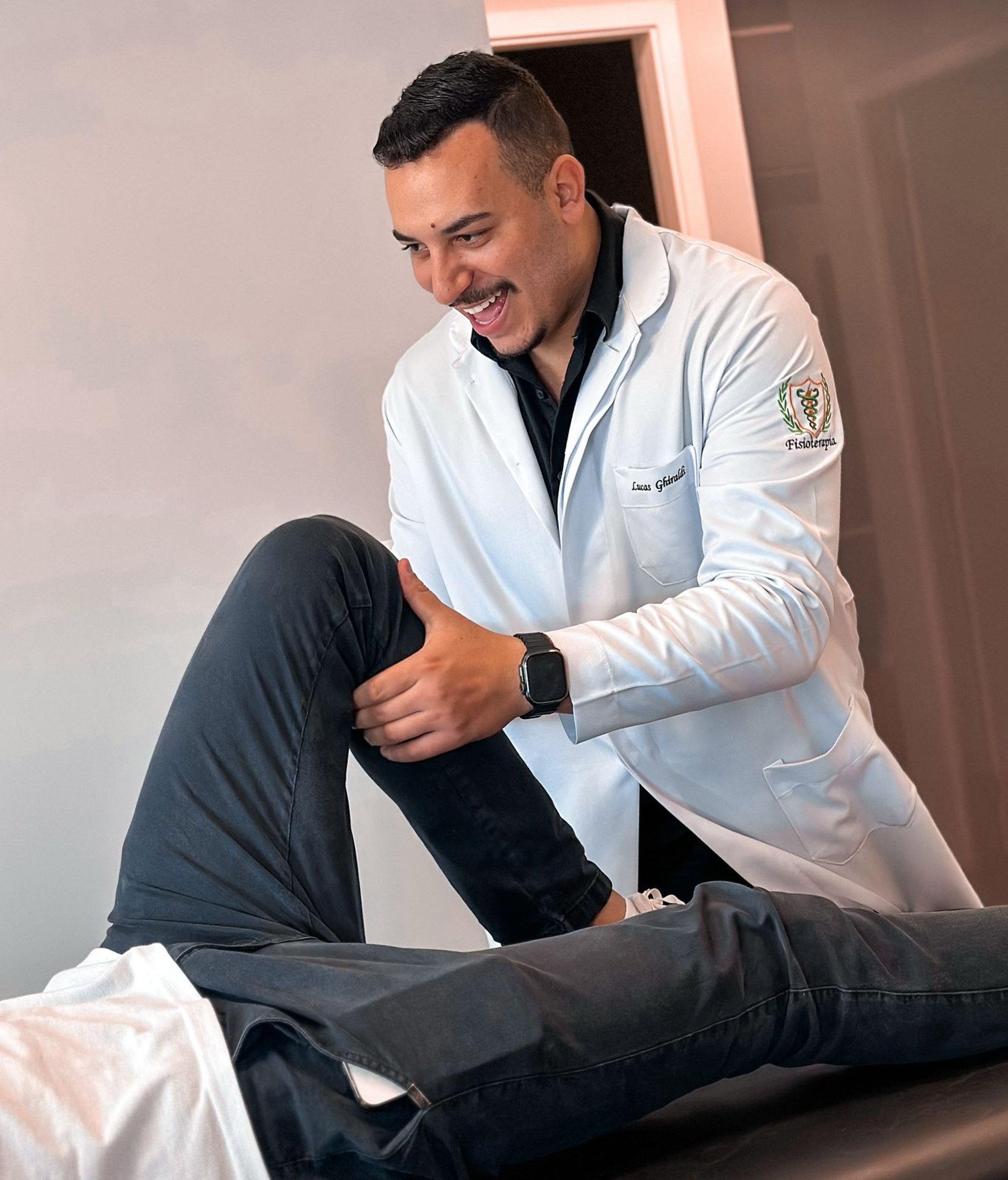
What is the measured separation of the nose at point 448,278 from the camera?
1497mm

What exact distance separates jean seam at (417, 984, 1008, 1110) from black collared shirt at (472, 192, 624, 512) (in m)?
0.77

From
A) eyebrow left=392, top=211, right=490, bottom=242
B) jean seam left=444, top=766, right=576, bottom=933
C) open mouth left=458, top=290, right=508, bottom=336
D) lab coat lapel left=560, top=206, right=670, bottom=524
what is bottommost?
jean seam left=444, top=766, right=576, bottom=933

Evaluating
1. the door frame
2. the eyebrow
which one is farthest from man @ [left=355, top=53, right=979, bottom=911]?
the door frame

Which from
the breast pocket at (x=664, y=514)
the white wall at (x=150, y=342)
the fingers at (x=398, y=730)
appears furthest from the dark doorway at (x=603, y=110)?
the fingers at (x=398, y=730)

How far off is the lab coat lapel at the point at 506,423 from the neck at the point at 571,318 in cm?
5

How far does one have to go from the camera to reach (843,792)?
1.52 metres

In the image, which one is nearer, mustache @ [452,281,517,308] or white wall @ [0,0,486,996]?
mustache @ [452,281,517,308]

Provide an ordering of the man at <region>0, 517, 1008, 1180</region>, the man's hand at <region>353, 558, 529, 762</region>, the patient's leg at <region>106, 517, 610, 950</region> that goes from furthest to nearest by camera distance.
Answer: the man's hand at <region>353, 558, 529, 762</region>, the patient's leg at <region>106, 517, 610, 950</region>, the man at <region>0, 517, 1008, 1180</region>

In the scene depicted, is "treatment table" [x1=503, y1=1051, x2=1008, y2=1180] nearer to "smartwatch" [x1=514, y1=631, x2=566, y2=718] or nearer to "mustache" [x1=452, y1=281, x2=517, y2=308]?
"smartwatch" [x1=514, y1=631, x2=566, y2=718]

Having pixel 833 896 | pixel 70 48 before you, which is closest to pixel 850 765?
pixel 833 896

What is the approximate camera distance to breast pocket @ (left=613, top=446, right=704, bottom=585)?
153cm

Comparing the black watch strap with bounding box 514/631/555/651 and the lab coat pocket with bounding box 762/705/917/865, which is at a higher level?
the black watch strap with bounding box 514/631/555/651

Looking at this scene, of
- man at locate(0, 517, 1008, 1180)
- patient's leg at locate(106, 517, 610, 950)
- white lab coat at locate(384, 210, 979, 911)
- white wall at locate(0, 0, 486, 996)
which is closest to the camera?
man at locate(0, 517, 1008, 1180)

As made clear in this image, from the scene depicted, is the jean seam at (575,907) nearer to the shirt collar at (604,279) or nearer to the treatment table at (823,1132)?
the treatment table at (823,1132)
